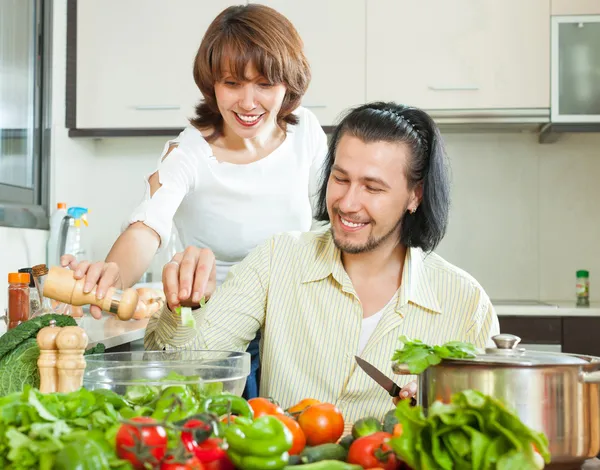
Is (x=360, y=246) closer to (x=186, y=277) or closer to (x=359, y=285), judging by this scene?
(x=359, y=285)

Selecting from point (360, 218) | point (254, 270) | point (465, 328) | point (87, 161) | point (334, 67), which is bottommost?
point (465, 328)

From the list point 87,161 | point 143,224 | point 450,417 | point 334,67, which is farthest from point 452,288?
point 87,161

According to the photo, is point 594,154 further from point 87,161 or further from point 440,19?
point 87,161

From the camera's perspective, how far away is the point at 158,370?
0.94 meters

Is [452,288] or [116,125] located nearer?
[452,288]

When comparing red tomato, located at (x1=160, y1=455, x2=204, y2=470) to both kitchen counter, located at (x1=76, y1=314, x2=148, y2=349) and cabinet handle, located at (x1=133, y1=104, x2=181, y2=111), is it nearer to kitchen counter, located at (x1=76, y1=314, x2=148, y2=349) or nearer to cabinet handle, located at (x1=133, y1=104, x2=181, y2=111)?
kitchen counter, located at (x1=76, y1=314, x2=148, y2=349)

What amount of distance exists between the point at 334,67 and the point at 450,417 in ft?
8.57

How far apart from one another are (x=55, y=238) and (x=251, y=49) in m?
1.40

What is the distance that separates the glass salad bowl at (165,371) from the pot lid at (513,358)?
0.28 m

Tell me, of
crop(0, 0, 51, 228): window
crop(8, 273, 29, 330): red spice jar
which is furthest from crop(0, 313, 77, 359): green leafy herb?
crop(0, 0, 51, 228): window

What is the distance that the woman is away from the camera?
5.93 feet

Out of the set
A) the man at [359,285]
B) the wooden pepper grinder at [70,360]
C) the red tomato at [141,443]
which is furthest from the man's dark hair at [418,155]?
the red tomato at [141,443]

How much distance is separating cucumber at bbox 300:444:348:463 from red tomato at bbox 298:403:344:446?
0.06 m

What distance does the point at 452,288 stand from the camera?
5.43 feet
